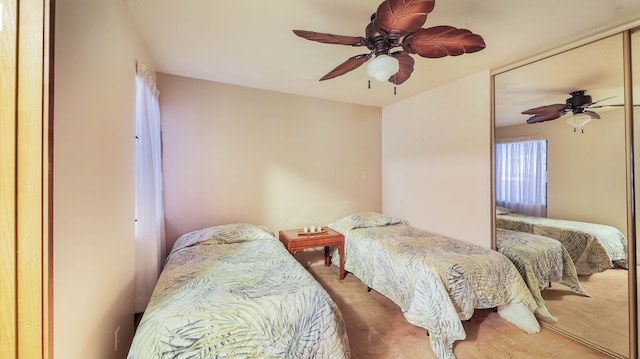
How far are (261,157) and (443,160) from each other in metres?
2.36

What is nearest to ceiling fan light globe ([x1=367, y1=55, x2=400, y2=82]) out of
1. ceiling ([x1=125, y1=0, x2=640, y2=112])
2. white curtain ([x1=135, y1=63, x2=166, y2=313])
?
ceiling ([x1=125, y1=0, x2=640, y2=112])

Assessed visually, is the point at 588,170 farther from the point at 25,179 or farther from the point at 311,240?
the point at 25,179

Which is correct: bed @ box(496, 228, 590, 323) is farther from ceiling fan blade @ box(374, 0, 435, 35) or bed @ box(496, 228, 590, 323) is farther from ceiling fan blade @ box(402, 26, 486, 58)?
ceiling fan blade @ box(374, 0, 435, 35)

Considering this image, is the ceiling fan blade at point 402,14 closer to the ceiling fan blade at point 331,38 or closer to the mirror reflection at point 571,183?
the ceiling fan blade at point 331,38

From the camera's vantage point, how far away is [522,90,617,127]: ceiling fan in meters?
1.91

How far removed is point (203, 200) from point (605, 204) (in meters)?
3.78

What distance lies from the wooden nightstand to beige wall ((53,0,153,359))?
153 centimetres

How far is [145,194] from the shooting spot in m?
2.00

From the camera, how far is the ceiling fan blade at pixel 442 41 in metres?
1.32

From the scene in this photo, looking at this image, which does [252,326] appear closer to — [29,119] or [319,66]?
[29,119]

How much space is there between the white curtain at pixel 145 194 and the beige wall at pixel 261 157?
57 centimetres

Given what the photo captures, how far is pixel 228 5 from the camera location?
1.62 meters

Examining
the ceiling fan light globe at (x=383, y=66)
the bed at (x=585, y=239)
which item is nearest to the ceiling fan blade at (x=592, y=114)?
the bed at (x=585, y=239)

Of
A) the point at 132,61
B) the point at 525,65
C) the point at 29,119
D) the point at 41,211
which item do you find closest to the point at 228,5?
the point at 132,61
